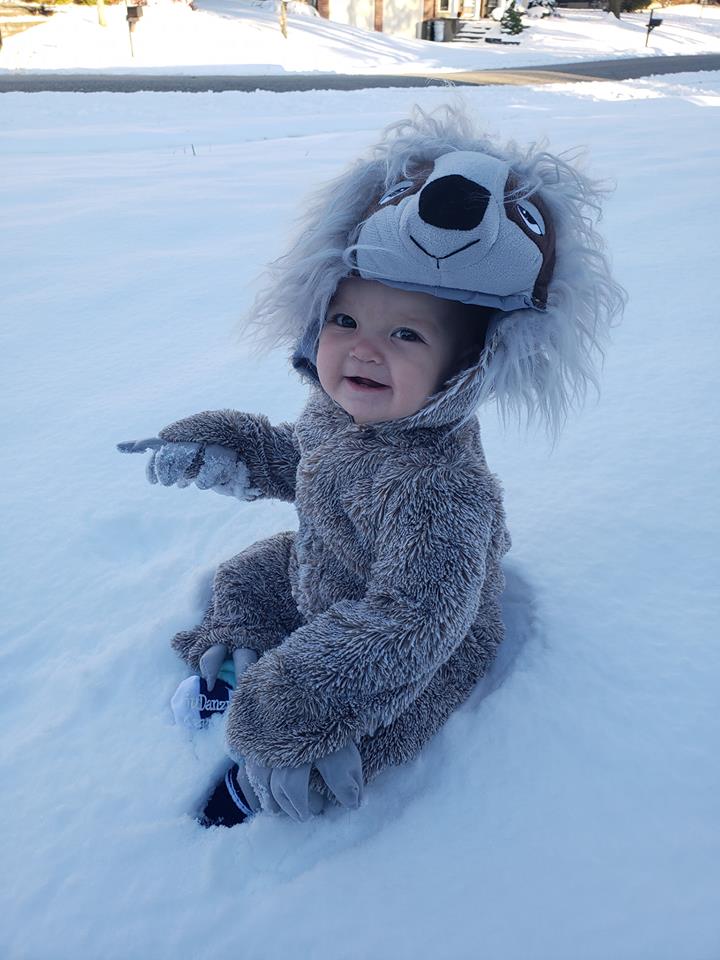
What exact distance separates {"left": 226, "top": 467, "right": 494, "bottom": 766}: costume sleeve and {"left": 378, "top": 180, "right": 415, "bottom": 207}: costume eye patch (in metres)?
0.40

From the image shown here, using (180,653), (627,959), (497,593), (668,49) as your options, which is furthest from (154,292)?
(668,49)

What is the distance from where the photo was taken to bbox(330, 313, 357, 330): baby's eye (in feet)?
3.63

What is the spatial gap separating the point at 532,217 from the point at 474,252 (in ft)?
0.44

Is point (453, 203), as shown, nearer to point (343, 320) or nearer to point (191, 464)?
point (343, 320)

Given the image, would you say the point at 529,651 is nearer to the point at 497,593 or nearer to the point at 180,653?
the point at 497,593

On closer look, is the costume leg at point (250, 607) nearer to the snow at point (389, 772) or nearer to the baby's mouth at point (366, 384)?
the snow at point (389, 772)

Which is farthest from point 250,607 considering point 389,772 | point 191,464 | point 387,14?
point 387,14

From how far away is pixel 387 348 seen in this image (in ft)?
3.48

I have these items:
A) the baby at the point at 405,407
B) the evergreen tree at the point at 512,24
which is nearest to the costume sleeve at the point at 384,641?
the baby at the point at 405,407

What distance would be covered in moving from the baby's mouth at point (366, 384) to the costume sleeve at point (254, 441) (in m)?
0.36

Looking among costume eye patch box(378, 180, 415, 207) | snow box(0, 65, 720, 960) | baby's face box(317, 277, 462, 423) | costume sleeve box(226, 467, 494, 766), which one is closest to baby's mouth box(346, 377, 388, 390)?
baby's face box(317, 277, 462, 423)

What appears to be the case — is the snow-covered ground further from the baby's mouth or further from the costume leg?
the baby's mouth

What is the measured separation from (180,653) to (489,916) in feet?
2.30

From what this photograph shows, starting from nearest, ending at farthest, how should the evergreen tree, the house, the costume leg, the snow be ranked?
the snow
the costume leg
the house
the evergreen tree
